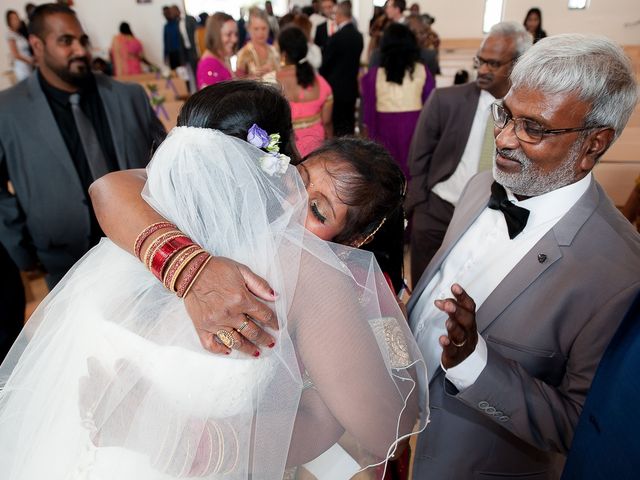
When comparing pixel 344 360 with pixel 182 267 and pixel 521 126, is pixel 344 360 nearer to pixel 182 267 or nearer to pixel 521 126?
pixel 182 267

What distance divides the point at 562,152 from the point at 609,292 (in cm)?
40

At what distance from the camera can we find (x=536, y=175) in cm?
123

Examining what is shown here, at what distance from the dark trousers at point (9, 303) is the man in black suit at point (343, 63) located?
149 inches

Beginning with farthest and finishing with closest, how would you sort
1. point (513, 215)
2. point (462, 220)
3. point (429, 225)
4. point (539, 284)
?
point (429, 225) < point (462, 220) < point (513, 215) < point (539, 284)

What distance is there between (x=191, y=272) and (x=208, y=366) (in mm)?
191

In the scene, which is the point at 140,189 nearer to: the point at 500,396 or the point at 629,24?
the point at 500,396

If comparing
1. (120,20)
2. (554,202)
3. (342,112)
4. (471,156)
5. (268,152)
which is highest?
(120,20)

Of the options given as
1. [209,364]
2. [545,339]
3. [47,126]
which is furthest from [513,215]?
[47,126]

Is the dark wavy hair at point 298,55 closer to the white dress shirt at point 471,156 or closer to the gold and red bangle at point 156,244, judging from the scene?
the white dress shirt at point 471,156

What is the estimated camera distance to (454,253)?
4.95ft

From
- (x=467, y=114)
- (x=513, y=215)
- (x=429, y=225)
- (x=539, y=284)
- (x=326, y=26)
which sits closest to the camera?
(x=539, y=284)

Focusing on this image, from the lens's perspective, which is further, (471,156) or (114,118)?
(471,156)

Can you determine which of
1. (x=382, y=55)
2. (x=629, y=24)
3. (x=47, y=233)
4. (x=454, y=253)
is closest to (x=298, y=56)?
(x=382, y=55)

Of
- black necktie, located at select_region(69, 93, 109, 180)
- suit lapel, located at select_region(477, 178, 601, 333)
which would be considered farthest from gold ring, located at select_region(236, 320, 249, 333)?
black necktie, located at select_region(69, 93, 109, 180)
